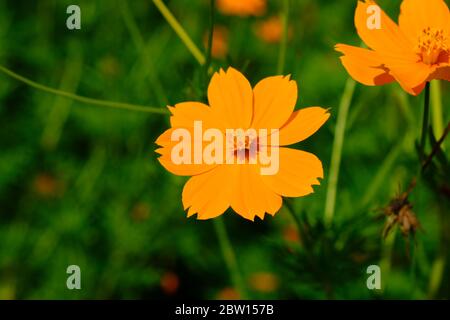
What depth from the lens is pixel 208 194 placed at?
68 cm

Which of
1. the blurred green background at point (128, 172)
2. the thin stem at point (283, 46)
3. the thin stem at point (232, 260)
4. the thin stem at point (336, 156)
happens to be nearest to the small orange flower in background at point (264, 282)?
the blurred green background at point (128, 172)

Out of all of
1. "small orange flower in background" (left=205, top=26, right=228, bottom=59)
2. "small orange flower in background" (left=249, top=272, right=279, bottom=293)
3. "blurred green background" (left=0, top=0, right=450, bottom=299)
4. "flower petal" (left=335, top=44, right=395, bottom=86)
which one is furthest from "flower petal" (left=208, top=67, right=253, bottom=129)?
"small orange flower in background" (left=205, top=26, right=228, bottom=59)

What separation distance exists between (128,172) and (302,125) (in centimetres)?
86

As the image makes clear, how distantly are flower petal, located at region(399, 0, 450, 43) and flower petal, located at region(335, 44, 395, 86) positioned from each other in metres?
0.08

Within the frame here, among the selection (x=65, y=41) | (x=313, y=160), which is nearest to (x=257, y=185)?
(x=313, y=160)

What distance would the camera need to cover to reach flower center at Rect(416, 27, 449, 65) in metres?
0.74

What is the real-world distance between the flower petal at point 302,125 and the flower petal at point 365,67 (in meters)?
0.05

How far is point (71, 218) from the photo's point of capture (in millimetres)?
1438

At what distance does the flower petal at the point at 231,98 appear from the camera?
0.72 metres

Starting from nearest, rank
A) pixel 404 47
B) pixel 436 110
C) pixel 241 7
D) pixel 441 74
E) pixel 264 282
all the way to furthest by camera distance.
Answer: pixel 441 74
pixel 404 47
pixel 436 110
pixel 264 282
pixel 241 7

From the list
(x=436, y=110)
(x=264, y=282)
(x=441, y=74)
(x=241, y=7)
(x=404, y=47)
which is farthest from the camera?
(x=241, y=7)

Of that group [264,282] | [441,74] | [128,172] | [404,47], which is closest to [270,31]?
[128,172]

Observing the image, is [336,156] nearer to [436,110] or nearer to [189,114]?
[436,110]

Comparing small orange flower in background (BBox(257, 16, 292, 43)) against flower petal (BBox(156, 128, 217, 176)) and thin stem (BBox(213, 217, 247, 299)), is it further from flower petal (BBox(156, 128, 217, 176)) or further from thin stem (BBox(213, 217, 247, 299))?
flower petal (BBox(156, 128, 217, 176))
